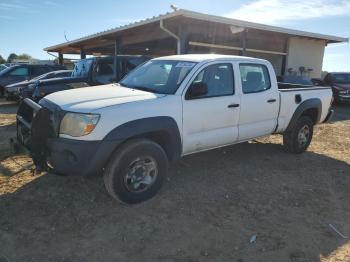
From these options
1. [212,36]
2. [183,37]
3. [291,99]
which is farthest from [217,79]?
[212,36]

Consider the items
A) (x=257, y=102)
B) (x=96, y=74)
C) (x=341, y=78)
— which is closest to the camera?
(x=257, y=102)

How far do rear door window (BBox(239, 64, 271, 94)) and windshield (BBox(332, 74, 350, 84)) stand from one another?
13.0 metres

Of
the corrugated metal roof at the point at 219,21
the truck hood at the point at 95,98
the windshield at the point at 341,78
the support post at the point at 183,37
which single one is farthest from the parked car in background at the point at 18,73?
the windshield at the point at 341,78

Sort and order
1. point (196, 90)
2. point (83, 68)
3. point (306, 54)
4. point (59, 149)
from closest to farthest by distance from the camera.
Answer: point (59, 149) → point (196, 90) → point (83, 68) → point (306, 54)

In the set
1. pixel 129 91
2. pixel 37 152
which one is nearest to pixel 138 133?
pixel 129 91

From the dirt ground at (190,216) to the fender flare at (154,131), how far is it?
0.62 m

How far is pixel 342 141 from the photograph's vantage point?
334 inches

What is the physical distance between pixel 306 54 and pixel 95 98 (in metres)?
15.9

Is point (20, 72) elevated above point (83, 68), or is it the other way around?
point (83, 68)

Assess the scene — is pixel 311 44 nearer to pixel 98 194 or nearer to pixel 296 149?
pixel 296 149

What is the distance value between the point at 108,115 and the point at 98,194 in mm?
1236

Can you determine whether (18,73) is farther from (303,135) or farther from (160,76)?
(303,135)

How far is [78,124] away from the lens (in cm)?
393

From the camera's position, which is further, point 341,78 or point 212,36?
point 341,78
